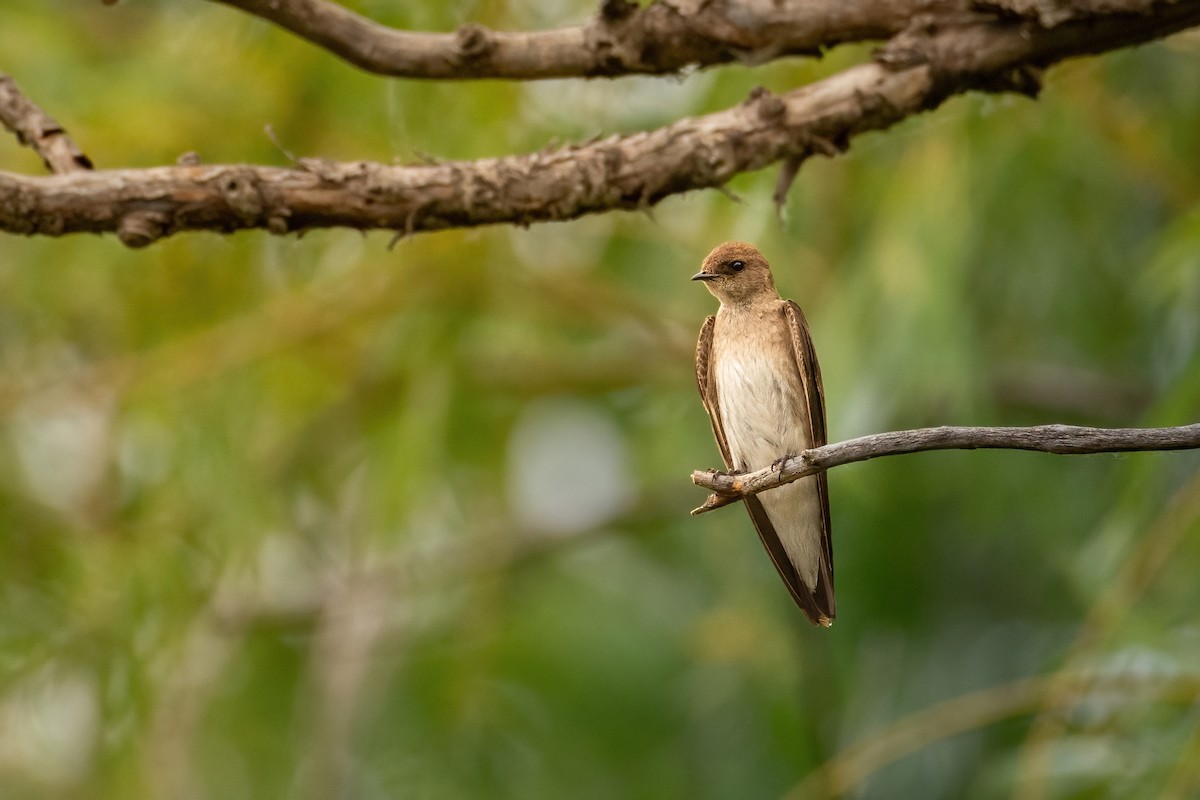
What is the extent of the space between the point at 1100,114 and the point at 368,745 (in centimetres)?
490

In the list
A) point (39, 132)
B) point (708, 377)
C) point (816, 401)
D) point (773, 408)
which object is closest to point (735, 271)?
point (708, 377)

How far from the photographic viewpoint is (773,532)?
3238mm

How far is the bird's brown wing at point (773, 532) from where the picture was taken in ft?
9.65

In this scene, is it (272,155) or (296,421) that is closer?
(272,155)

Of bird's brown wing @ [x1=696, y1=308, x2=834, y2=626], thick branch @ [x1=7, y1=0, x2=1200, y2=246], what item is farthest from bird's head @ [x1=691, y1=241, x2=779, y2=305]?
thick branch @ [x1=7, y1=0, x2=1200, y2=246]

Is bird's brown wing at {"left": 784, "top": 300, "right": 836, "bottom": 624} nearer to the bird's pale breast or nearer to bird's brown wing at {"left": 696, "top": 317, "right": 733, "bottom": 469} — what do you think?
the bird's pale breast

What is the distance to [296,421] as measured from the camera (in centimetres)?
741

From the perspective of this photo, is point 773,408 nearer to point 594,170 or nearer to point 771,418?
point 771,418

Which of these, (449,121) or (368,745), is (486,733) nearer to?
(368,745)

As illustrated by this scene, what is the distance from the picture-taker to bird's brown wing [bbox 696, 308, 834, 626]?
2941 mm

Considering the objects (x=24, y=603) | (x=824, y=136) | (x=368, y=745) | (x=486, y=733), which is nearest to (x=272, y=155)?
(x=24, y=603)

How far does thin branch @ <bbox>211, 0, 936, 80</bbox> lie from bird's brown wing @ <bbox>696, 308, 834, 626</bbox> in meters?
0.59

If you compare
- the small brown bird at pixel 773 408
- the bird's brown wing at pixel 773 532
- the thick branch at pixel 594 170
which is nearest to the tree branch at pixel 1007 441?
the small brown bird at pixel 773 408

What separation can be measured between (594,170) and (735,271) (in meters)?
0.40
